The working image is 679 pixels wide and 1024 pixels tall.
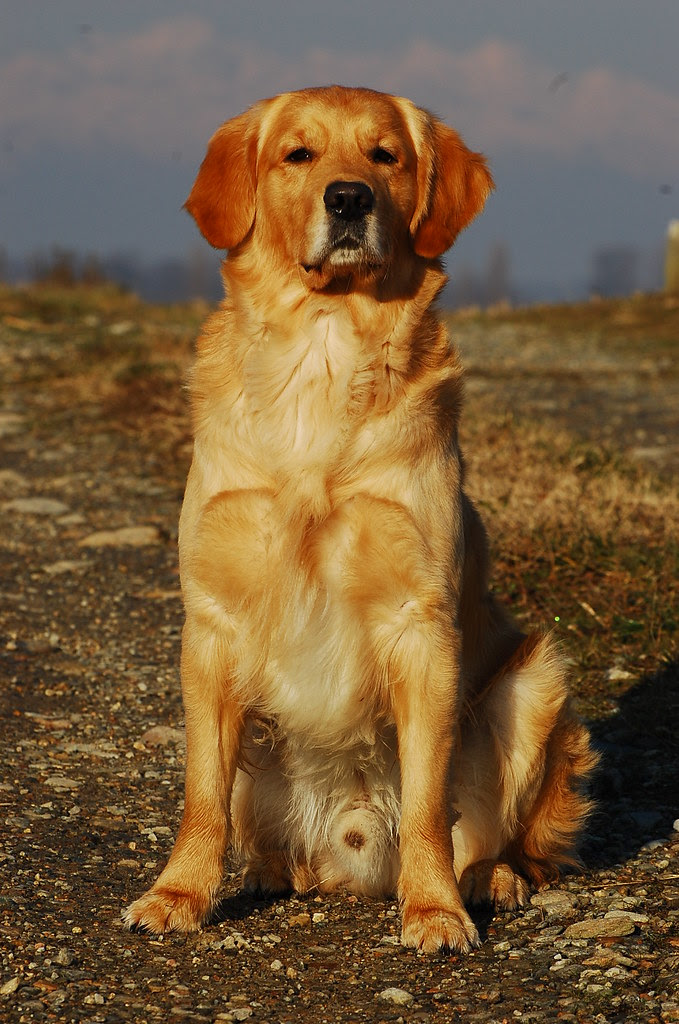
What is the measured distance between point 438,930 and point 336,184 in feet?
6.58

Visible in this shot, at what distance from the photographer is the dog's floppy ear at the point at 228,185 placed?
3.71m

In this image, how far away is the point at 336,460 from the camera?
343 cm

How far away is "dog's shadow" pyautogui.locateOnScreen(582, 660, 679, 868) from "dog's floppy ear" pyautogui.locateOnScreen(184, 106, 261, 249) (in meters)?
2.12

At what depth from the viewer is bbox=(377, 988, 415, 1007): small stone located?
292 cm

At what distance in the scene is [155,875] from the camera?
366 centimetres

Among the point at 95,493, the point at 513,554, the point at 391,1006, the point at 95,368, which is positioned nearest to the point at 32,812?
the point at 391,1006

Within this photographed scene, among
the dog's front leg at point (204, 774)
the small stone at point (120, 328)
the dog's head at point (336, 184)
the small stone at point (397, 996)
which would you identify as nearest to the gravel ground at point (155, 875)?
the small stone at point (397, 996)

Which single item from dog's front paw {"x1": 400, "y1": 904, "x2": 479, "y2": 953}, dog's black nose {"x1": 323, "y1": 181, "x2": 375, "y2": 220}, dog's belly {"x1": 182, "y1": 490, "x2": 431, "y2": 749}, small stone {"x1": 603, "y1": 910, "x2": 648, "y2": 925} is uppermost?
dog's black nose {"x1": 323, "y1": 181, "x2": 375, "y2": 220}

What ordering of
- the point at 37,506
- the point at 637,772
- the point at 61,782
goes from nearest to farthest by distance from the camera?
the point at 61,782 < the point at 637,772 < the point at 37,506

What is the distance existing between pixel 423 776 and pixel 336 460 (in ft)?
2.87

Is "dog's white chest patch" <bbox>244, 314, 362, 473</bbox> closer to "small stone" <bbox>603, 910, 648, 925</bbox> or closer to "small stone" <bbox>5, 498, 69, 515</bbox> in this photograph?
"small stone" <bbox>603, 910, 648, 925</bbox>

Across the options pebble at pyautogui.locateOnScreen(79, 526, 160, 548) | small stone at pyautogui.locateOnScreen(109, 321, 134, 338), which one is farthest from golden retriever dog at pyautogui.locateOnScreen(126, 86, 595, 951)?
small stone at pyautogui.locateOnScreen(109, 321, 134, 338)

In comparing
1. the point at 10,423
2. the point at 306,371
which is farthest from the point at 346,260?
the point at 10,423

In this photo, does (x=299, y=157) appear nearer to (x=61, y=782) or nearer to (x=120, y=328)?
(x=61, y=782)
